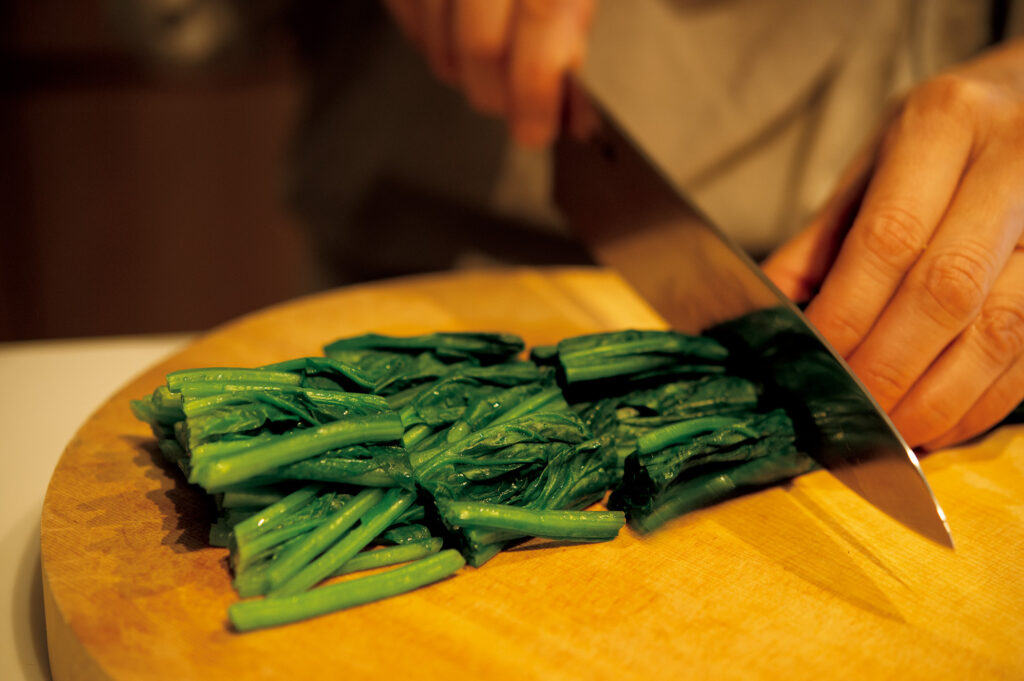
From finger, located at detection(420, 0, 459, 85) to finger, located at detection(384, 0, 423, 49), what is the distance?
0.13ft

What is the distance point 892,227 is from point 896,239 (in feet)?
0.14

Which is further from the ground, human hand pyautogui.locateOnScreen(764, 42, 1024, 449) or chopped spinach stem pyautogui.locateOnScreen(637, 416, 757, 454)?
human hand pyautogui.locateOnScreen(764, 42, 1024, 449)

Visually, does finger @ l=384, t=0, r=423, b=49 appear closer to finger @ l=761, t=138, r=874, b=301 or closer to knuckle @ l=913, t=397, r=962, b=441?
finger @ l=761, t=138, r=874, b=301

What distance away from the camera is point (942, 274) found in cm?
251

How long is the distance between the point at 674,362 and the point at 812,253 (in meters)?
0.73

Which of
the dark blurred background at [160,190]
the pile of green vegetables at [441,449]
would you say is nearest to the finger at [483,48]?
the dark blurred background at [160,190]

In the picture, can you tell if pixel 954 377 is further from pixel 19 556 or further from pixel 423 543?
pixel 19 556

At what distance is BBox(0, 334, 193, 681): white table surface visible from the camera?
228cm

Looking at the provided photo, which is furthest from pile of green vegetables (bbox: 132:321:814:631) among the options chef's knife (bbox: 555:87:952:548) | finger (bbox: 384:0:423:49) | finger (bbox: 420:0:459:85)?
finger (bbox: 384:0:423:49)

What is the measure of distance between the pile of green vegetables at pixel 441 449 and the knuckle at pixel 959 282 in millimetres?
607

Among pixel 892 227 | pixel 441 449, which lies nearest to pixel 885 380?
pixel 892 227

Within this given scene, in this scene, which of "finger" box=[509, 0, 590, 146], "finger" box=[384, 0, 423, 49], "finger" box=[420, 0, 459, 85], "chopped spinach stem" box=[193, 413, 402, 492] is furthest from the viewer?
"finger" box=[384, 0, 423, 49]

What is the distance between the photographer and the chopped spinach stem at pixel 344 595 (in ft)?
6.44

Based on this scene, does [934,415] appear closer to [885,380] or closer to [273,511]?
[885,380]
